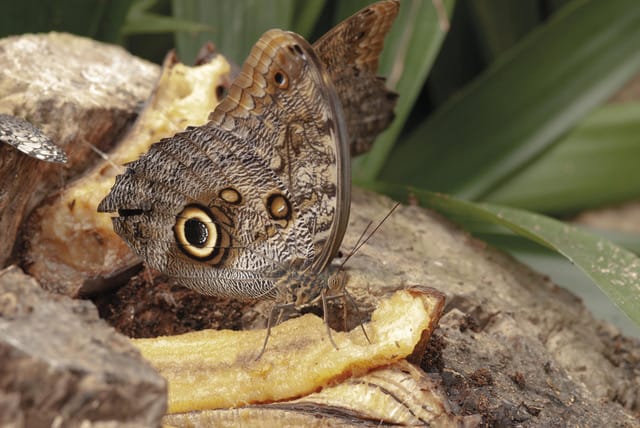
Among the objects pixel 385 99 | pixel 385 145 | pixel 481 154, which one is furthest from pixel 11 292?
pixel 481 154

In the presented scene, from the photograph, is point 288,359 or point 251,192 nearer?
point 288,359

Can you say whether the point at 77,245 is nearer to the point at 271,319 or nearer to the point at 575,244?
the point at 271,319

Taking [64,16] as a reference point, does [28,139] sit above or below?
above

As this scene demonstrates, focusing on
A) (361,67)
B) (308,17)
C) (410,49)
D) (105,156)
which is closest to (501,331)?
(361,67)

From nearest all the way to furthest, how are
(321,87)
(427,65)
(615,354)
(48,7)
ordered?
(321,87)
(615,354)
(48,7)
(427,65)

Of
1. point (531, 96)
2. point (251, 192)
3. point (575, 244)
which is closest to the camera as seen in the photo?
point (251, 192)

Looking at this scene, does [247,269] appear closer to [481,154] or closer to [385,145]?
[385,145]
